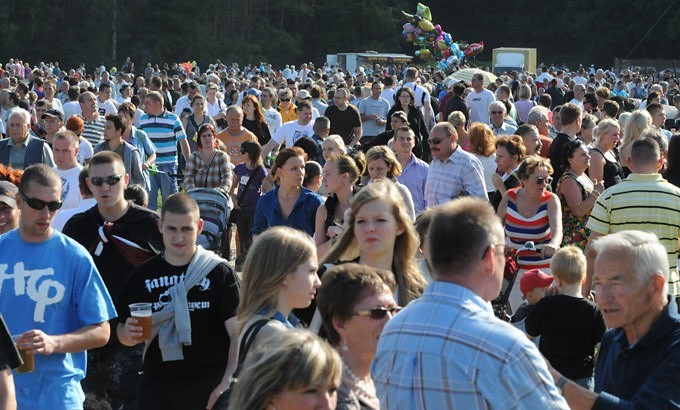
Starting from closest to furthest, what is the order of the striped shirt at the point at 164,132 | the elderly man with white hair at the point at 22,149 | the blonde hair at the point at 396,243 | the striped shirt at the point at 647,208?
the blonde hair at the point at 396,243 → the striped shirt at the point at 647,208 → the elderly man with white hair at the point at 22,149 → the striped shirt at the point at 164,132

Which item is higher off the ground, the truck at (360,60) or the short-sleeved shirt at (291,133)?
the truck at (360,60)

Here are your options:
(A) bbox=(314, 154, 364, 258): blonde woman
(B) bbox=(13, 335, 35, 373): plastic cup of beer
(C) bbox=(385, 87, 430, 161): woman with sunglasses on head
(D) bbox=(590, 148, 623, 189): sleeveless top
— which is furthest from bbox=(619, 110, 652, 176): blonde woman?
(C) bbox=(385, 87, 430, 161): woman with sunglasses on head

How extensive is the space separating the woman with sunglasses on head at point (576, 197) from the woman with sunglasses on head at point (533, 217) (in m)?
0.39

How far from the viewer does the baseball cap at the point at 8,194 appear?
17.7 ft

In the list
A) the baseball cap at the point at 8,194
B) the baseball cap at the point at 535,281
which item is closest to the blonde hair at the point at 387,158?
the baseball cap at the point at 535,281

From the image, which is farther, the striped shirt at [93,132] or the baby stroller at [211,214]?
the striped shirt at [93,132]

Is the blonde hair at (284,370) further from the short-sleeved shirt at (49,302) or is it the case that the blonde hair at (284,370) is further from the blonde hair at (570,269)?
the blonde hair at (570,269)

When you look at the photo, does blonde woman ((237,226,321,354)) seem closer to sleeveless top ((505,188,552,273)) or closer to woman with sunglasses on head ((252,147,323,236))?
woman with sunglasses on head ((252,147,323,236))

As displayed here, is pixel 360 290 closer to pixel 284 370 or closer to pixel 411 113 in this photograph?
pixel 284 370

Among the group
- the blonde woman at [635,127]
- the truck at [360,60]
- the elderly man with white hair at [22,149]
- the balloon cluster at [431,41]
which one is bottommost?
the elderly man with white hair at [22,149]

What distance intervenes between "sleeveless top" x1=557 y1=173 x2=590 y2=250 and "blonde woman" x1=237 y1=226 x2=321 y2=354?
4765 mm

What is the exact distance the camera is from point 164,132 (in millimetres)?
13406

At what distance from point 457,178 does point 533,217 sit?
94 centimetres

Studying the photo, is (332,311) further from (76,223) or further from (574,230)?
(574,230)
